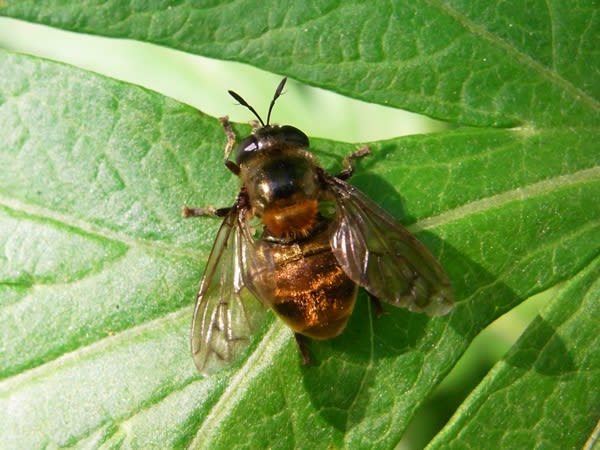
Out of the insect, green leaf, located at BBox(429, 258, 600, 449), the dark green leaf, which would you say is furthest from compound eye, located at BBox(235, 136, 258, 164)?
green leaf, located at BBox(429, 258, 600, 449)

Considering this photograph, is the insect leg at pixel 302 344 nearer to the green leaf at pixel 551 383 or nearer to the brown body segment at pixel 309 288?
the brown body segment at pixel 309 288

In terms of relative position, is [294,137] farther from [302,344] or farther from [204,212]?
[302,344]

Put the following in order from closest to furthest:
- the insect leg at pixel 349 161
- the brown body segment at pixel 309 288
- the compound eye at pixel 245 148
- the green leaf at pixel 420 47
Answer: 1. the green leaf at pixel 420 47
2. the brown body segment at pixel 309 288
3. the insect leg at pixel 349 161
4. the compound eye at pixel 245 148

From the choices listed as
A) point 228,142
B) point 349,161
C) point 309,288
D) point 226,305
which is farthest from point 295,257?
point 228,142

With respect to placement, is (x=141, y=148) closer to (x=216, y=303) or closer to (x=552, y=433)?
(x=216, y=303)

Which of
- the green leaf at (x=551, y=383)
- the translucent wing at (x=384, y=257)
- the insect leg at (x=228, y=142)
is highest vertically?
the insect leg at (x=228, y=142)

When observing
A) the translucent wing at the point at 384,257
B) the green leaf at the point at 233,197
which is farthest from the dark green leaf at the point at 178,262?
the translucent wing at the point at 384,257
